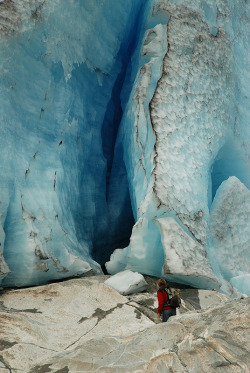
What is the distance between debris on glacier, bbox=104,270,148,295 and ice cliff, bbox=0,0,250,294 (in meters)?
0.17

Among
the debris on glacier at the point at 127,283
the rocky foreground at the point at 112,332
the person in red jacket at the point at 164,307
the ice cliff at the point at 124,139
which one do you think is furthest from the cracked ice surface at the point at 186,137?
the person in red jacket at the point at 164,307

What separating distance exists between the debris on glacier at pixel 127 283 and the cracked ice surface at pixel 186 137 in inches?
6.7

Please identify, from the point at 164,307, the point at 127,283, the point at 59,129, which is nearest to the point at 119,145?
the point at 59,129

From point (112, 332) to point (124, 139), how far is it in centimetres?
198

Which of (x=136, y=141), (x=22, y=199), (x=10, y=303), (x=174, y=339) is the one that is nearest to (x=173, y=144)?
(x=136, y=141)

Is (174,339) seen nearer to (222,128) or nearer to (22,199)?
(22,199)

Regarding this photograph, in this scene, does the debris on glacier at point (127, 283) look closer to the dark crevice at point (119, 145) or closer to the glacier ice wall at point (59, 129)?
the glacier ice wall at point (59, 129)

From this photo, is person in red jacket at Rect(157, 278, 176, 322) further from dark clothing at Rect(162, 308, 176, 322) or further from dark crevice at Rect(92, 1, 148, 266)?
dark crevice at Rect(92, 1, 148, 266)

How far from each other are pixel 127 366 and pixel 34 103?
2.27 metres

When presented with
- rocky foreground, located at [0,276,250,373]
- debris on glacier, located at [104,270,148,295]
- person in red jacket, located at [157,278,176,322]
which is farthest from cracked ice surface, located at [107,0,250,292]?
person in red jacket, located at [157,278,176,322]

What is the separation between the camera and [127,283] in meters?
2.63

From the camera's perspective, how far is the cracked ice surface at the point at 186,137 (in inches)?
113

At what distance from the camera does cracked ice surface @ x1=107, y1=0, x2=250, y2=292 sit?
2.88m

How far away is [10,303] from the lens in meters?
2.44
